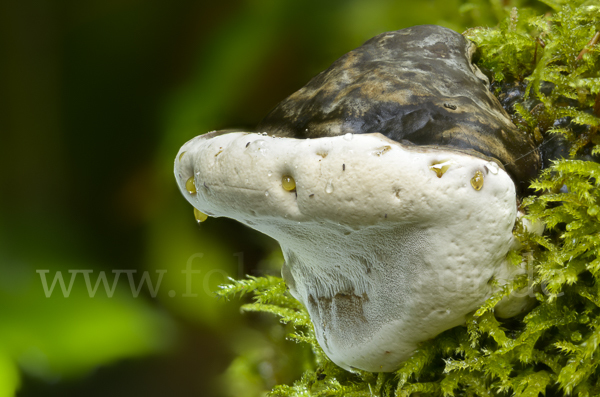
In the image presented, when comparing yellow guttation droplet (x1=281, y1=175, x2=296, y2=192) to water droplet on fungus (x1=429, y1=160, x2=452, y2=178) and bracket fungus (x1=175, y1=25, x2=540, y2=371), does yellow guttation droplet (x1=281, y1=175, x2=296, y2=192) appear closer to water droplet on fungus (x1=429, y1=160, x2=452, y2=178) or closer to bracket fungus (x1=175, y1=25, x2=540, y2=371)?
bracket fungus (x1=175, y1=25, x2=540, y2=371)

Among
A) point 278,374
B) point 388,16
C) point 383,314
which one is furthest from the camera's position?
point 278,374

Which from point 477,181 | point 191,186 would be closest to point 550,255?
point 477,181

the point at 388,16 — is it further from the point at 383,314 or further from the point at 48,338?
the point at 48,338

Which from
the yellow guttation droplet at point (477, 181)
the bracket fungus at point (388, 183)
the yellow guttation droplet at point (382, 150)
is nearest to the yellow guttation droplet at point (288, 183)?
the bracket fungus at point (388, 183)

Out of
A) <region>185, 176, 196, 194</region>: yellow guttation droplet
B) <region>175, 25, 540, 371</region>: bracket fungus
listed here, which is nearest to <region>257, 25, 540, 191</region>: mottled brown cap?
<region>175, 25, 540, 371</region>: bracket fungus

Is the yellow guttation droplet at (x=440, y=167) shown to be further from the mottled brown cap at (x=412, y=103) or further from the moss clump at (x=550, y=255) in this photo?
the moss clump at (x=550, y=255)

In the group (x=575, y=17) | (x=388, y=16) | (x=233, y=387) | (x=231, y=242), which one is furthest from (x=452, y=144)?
(x=233, y=387)

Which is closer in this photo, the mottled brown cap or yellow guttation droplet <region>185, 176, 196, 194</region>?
the mottled brown cap

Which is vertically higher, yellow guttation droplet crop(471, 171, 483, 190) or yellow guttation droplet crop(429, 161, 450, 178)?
yellow guttation droplet crop(429, 161, 450, 178)
